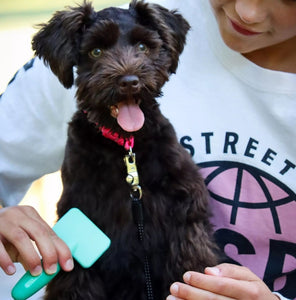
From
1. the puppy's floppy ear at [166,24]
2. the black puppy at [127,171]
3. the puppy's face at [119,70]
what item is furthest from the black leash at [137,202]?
the puppy's floppy ear at [166,24]

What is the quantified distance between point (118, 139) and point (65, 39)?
1.12ft

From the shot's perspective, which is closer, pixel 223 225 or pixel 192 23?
pixel 223 225

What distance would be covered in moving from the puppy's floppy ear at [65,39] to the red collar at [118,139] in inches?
7.7

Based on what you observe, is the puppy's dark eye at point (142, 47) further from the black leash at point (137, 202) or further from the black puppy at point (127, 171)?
the black leash at point (137, 202)

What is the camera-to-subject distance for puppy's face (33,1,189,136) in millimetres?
1390

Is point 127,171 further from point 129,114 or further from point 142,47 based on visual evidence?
point 142,47

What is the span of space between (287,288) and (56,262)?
0.86 meters

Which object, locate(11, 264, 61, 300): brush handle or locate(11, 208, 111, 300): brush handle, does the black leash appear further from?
locate(11, 264, 61, 300): brush handle

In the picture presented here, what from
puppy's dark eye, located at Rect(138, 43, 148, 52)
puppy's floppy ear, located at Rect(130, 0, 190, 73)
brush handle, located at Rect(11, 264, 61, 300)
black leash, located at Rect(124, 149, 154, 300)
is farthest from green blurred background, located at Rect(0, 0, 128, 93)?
brush handle, located at Rect(11, 264, 61, 300)

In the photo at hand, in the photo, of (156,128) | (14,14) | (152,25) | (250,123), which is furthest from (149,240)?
(14,14)

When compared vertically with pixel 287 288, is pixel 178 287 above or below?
above

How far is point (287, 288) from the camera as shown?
5.60 ft

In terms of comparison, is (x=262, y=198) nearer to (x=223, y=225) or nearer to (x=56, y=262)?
(x=223, y=225)

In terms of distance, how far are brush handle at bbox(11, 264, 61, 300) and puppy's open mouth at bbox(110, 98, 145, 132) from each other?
471 millimetres
